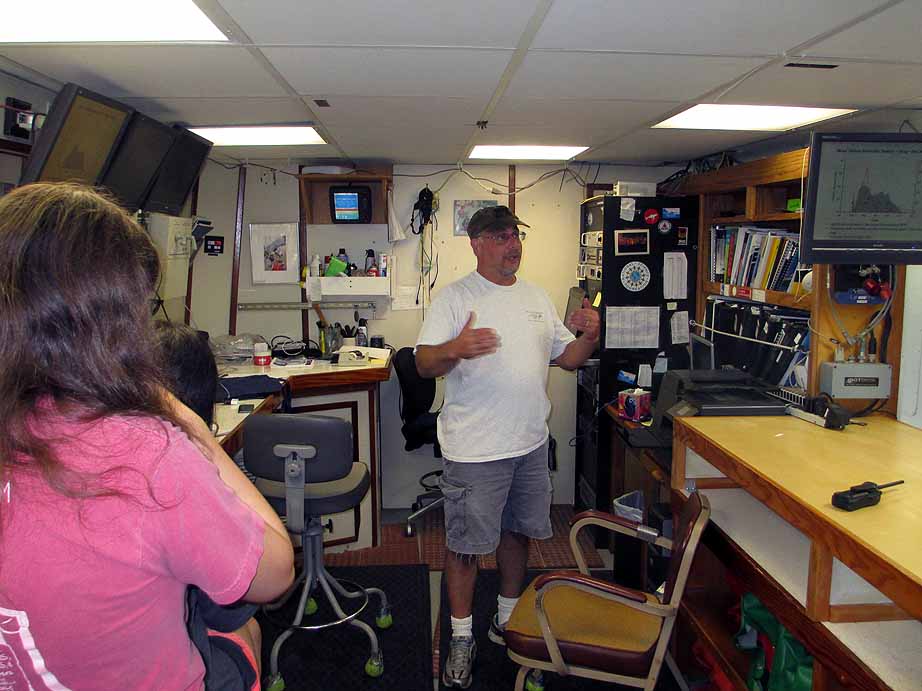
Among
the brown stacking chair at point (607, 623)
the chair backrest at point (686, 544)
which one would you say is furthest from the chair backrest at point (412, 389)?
the chair backrest at point (686, 544)

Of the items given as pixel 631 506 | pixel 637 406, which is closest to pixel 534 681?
pixel 631 506

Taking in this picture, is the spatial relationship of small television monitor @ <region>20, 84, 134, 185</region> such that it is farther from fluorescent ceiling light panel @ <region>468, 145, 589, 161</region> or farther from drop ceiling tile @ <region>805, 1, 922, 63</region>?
drop ceiling tile @ <region>805, 1, 922, 63</region>

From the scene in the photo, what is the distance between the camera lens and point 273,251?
4012 millimetres

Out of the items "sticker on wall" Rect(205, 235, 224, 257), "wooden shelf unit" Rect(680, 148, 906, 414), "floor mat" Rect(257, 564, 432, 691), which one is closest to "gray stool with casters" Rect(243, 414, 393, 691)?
"floor mat" Rect(257, 564, 432, 691)

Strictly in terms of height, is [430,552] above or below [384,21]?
below

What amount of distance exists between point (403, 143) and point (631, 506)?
212cm

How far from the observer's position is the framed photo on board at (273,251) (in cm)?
400

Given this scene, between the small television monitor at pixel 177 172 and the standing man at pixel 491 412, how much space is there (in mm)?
1364

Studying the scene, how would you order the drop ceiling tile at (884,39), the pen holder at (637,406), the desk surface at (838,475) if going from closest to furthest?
the desk surface at (838,475) < the drop ceiling tile at (884,39) < the pen holder at (637,406)

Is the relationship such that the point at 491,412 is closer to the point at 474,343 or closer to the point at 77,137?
the point at 474,343

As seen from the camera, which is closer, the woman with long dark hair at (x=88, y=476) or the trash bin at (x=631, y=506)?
the woman with long dark hair at (x=88, y=476)

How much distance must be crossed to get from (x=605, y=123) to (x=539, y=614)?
2002 millimetres

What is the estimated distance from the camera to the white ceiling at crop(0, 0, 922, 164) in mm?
1449

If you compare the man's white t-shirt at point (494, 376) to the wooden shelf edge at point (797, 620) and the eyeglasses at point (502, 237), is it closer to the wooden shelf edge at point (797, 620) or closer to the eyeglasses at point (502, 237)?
the eyeglasses at point (502, 237)
